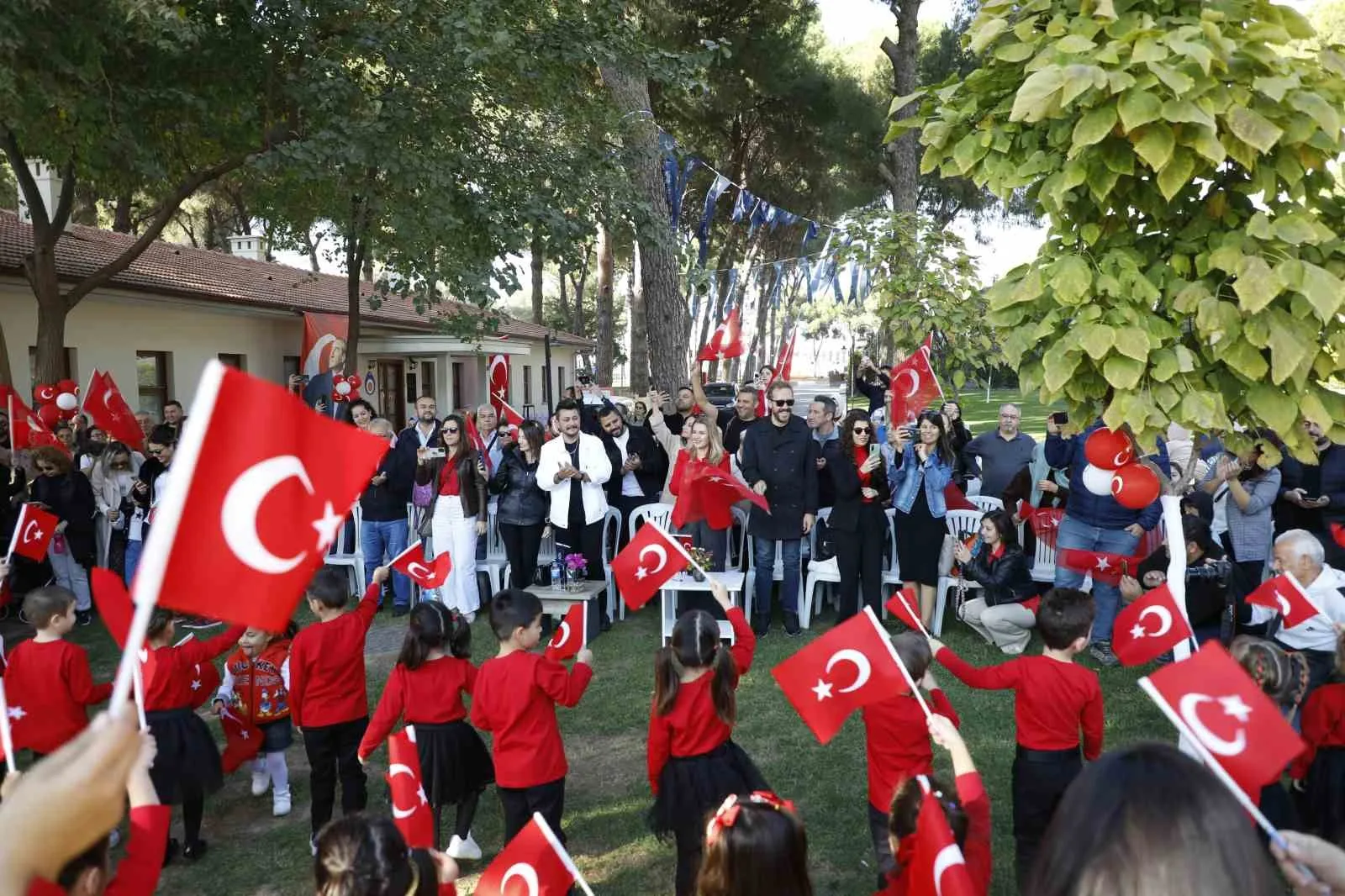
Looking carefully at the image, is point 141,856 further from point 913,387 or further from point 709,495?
point 913,387

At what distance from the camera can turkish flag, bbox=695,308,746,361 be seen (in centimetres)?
997

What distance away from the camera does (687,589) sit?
6.96 m

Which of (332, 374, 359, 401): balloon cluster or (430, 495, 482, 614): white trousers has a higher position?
(332, 374, 359, 401): balloon cluster

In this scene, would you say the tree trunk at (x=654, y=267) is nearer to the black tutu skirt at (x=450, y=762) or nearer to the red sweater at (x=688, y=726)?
the black tutu skirt at (x=450, y=762)

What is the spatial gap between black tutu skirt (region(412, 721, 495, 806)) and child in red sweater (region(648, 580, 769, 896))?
0.83 metres

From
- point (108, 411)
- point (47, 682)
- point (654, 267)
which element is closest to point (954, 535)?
point (47, 682)

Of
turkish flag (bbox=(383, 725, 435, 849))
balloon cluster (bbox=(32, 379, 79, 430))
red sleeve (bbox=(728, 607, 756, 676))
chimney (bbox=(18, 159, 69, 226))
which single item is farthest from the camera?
chimney (bbox=(18, 159, 69, 226))

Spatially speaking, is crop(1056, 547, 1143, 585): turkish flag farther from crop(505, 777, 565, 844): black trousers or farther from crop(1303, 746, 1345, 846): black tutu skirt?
crop(505, 777, 565, 844): black trousers

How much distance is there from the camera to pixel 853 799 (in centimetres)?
443

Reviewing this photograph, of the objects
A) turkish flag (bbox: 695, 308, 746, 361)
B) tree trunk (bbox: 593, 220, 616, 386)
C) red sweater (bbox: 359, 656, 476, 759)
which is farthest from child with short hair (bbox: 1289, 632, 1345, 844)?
tree trunk (bbox: 593, 220, 616, 386)

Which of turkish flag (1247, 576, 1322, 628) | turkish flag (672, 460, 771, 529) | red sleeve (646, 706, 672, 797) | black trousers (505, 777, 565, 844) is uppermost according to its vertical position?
turkish flag (672, 460, 771, 529)

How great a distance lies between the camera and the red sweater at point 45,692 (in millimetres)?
3916

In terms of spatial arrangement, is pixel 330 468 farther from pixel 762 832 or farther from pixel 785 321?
pixel 785 321

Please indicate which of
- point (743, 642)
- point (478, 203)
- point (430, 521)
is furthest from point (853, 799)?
point (478, 203)
